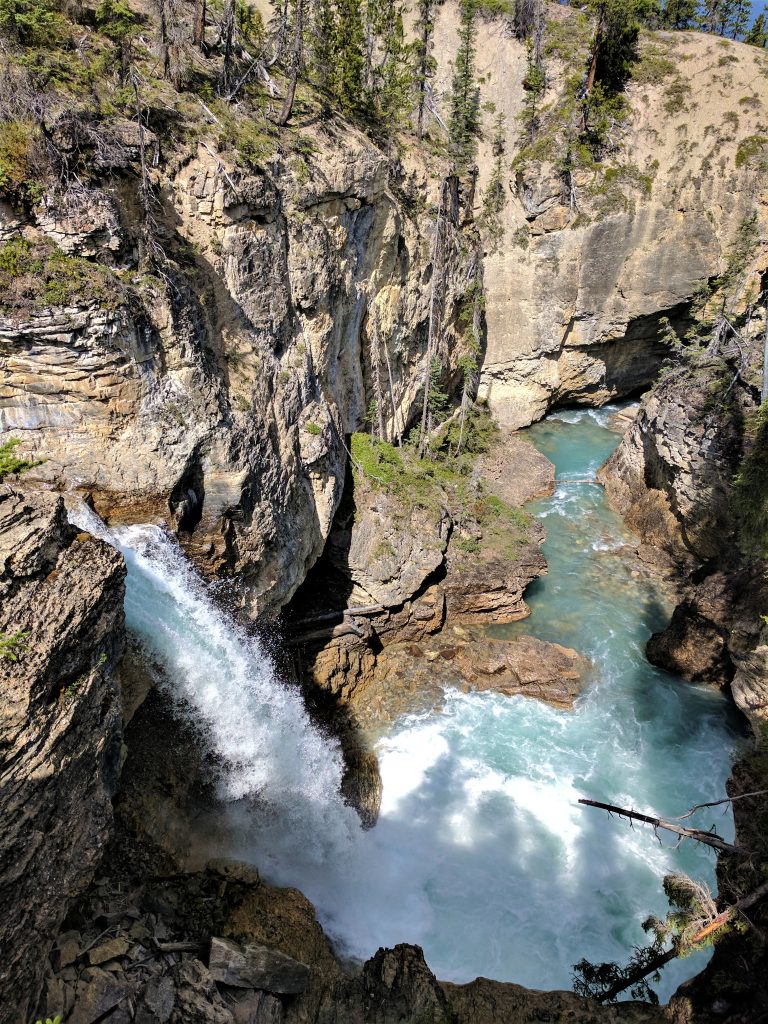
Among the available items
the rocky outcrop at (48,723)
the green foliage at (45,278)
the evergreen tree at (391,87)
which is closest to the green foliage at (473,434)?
the evergreen tree at (391,87)

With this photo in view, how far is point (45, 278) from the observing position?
11.1m

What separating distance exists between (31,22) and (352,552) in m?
15.6

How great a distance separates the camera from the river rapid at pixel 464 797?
44.3 feet

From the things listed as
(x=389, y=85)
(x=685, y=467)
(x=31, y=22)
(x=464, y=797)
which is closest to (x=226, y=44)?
(x=31, y=22)

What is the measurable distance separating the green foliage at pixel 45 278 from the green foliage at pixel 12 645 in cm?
681

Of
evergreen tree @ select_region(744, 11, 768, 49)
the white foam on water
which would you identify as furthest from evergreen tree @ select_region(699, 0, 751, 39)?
the white foam on water

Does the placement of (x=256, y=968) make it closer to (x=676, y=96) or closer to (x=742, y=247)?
(x=742, y=247)

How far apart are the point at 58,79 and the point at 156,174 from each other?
2.37m

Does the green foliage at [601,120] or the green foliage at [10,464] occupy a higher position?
the green foliage at [601,120]

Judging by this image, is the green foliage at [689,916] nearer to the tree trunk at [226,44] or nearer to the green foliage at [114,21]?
the green foliage at [114,21]

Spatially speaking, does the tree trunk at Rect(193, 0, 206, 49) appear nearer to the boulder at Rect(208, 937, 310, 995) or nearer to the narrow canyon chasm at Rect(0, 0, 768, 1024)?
the narrow canyon chasm at Rect(0, 0, 768, 1024)

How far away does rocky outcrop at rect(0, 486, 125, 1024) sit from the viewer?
7.03 metres

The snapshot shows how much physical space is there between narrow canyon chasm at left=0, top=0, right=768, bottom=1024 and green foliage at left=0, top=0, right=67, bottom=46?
14cm

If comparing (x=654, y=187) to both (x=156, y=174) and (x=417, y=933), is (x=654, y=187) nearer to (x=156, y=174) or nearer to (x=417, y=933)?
(x=156, y=174)
